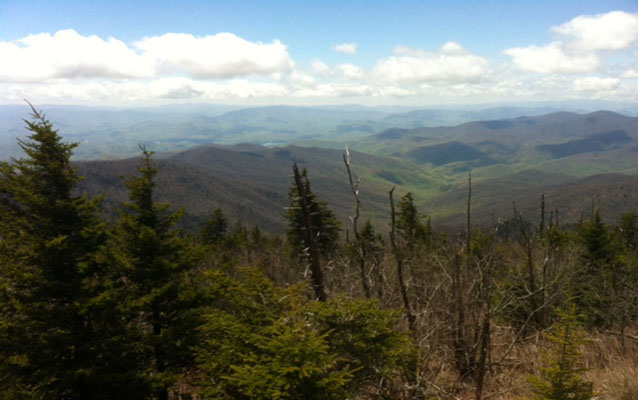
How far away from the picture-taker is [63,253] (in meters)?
9.23

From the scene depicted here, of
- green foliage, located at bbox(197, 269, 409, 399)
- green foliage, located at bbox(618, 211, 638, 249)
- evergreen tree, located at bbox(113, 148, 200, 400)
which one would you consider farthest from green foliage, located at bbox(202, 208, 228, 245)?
green foliage, located at bbox(618, 211, 638, 249)

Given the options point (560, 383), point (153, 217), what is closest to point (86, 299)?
point (153, 217)

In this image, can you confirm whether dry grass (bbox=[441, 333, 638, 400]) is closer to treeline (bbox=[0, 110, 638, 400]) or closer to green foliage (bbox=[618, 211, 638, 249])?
treeline (bbox=[0, 110, 638, 400])

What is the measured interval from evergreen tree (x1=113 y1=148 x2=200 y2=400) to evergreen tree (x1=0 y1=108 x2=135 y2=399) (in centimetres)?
86

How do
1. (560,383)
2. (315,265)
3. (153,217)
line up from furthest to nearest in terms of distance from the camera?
1. (153,217)
2. (315,265)
3. (560,383)

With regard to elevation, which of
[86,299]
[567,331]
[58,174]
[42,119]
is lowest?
[86,299]

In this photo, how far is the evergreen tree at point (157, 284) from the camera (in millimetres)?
10367

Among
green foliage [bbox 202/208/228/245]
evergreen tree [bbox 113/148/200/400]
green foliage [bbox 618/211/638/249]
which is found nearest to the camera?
evergreen tree [bbox 113/148/200/400]

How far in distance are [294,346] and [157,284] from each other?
7430 millimetres

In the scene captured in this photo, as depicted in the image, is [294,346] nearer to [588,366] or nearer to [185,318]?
[185,318]

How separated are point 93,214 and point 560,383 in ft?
38.0

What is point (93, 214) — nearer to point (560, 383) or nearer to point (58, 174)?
point (58, 174)

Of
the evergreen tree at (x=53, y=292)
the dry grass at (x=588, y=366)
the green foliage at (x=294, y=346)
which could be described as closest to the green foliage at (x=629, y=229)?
the dry grass at (x=588, y=366)

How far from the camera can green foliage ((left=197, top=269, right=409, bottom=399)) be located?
15.8 feet
